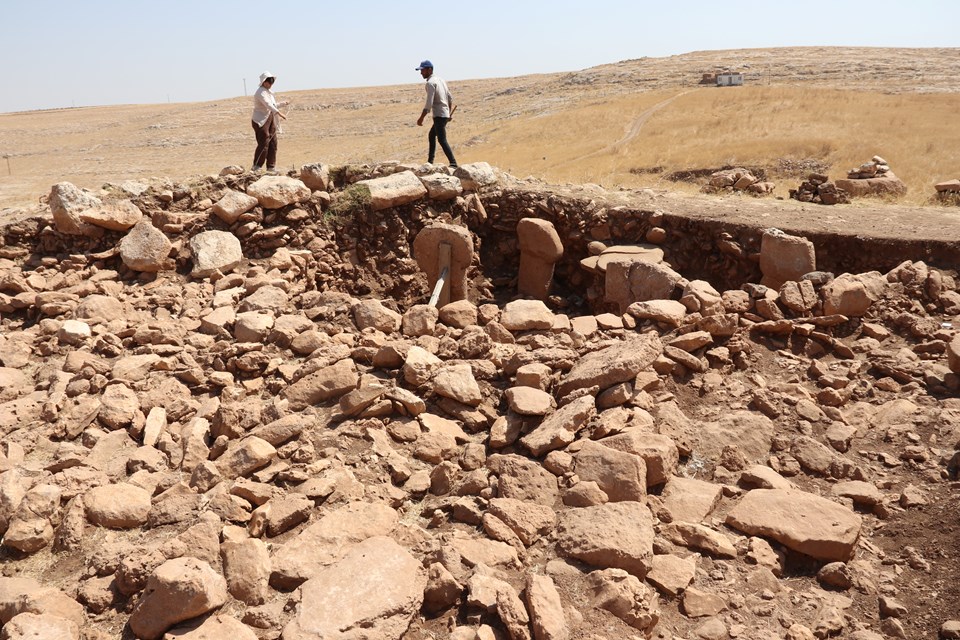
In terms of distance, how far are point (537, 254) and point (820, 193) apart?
4.22 m

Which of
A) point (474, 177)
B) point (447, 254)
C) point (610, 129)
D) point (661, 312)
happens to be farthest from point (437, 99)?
point (610, 129)

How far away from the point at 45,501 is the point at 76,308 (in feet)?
10.2

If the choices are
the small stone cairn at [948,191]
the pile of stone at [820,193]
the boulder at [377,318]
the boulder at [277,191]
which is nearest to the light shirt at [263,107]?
the boulder at [277,191]

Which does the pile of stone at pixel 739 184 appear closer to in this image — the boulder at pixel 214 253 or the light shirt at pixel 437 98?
the light shirt at pixel 437 98

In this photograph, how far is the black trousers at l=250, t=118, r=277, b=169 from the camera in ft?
30.1

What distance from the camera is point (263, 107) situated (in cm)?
906

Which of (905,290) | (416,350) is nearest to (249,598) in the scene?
(416,350)

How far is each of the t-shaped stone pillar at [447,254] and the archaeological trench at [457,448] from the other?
1.06 meters

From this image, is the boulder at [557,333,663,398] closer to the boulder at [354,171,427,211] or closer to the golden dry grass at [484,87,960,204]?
the boulder at [354,171,427,211]

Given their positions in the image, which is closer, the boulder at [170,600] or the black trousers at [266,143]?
the boulder at [170,600]

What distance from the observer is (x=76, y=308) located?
639 centimetres

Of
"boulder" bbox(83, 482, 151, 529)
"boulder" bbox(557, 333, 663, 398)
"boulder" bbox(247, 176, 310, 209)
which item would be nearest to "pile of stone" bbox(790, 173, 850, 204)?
"boulder" bbox(557, 333, 663, 398)

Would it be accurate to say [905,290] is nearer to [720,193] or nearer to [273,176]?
[720,193]

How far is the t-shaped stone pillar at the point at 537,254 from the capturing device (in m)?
9.16
